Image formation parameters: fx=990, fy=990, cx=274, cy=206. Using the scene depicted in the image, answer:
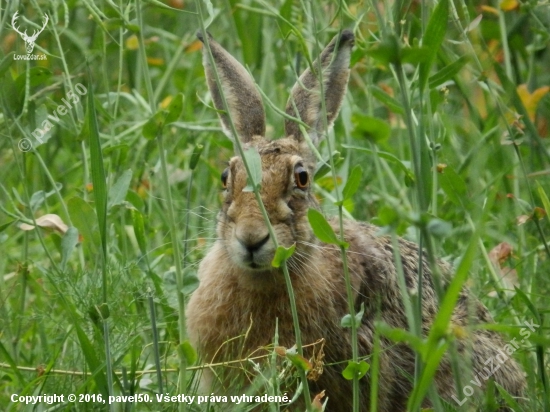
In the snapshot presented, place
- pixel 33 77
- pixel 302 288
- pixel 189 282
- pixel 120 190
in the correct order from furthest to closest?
pixel 302 288
pixel 33 77
pixel 120 190
pixel 189 282

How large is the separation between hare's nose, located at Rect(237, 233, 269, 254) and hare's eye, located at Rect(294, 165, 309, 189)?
0.46m

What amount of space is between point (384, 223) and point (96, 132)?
108 centimetres

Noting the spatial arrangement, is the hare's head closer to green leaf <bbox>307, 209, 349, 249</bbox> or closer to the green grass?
the green grass

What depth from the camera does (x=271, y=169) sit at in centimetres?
402

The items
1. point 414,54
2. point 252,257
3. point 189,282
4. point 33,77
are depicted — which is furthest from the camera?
point 33,77

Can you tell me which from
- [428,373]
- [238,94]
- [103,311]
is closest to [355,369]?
[428,373]

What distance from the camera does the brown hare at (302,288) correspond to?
3893 millimetres

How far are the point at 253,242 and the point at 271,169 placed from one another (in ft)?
1.46

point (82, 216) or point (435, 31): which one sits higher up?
point (435, 31)

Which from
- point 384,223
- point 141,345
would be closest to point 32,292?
point 141,345

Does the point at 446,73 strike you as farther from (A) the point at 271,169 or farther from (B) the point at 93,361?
(B) the point at 93,361

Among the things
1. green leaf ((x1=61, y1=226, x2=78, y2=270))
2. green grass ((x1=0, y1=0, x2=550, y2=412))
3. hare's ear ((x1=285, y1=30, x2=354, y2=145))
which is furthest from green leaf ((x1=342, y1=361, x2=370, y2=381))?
hare's ear ((x1=285, y1=30, x2=354, y2=145))

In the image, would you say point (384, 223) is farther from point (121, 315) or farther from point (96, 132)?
point (121, 315)

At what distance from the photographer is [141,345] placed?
13.3 feet
